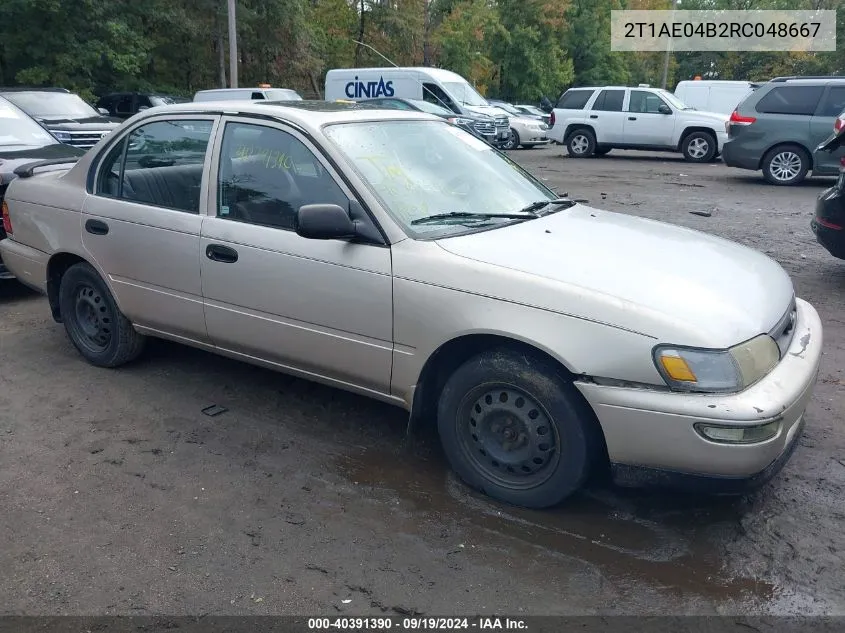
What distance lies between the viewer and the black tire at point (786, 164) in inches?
543

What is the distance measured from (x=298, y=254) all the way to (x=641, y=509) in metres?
1.99

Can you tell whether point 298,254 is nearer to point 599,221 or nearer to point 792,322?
point 599,221

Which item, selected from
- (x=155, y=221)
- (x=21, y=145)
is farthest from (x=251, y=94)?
(x=155, y=221)

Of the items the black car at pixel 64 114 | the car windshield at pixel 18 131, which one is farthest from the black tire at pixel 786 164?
the car windshield at pixel 18 131

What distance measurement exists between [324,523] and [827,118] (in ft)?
43.2

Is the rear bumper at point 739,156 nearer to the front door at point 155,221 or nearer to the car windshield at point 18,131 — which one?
the car windshield at point 18,131

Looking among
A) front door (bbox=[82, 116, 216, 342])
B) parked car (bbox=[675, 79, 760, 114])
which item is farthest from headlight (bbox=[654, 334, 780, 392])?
parked car (bbox=[675, 79, 760, 114])

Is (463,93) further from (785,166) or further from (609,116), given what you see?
(785,166)

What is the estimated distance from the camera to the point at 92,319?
5.05m

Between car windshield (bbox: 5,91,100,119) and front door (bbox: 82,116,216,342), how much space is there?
911 cm

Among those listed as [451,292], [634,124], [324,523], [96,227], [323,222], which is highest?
[634,124]

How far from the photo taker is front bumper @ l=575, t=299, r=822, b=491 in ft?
9.50

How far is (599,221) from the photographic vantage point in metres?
4.17

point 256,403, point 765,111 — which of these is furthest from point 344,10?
point 256,403
